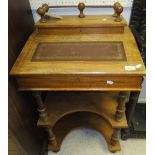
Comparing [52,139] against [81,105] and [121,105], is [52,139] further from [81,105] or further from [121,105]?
[121,105]

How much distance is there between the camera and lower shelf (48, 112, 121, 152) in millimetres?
1392

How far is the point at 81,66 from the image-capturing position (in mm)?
876

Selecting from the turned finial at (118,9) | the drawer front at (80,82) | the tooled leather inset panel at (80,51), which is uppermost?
the turned finial at (118,9)

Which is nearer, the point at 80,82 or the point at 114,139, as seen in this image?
the point at 80,82

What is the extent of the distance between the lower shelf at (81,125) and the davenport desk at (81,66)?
15 mm

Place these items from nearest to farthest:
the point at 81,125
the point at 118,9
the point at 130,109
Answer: the point at 118,9
the point at 130,109
the point at 81,125

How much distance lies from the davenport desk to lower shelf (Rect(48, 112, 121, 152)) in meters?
0.02

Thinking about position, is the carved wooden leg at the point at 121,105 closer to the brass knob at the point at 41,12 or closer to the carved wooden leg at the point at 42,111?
the carved wooden leg at the point at 42,111

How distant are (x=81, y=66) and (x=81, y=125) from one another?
0.75 meters

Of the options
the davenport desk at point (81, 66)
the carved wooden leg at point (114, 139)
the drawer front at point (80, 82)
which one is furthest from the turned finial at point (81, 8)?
the carved wooden leg at point (114, 139)

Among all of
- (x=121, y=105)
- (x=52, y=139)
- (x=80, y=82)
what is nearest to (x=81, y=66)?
(x=80, y=82)

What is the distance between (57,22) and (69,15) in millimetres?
156

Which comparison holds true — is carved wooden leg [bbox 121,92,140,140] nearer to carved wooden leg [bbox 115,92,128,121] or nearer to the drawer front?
carved wooden leg [bbox 115,92,128,121]

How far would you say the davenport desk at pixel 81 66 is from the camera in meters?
0.87
